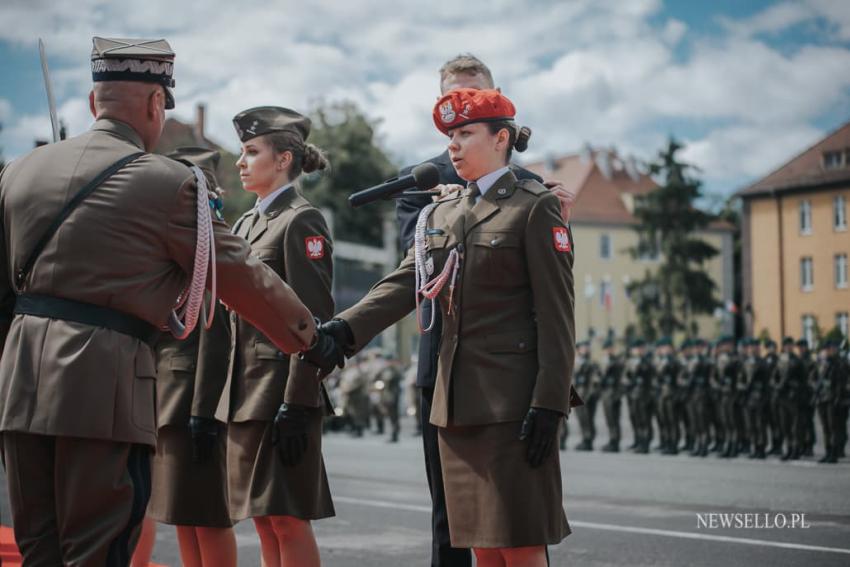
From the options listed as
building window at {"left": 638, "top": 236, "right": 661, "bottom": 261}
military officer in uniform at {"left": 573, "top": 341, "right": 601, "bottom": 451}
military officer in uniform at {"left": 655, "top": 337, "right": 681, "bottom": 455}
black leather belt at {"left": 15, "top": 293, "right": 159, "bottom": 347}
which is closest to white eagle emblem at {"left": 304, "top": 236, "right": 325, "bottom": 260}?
black leather belt at {"left": 15, "top": 293, "right": 159, "bottom": 347}

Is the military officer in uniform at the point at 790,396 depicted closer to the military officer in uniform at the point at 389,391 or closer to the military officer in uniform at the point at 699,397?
the military officer in uniform at the point at 699,397

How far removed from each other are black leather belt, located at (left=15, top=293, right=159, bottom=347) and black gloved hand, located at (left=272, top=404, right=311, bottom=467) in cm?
149

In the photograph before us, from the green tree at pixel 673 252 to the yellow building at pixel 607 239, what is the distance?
25.8 feet

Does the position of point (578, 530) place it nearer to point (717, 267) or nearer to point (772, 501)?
point (772, 501)

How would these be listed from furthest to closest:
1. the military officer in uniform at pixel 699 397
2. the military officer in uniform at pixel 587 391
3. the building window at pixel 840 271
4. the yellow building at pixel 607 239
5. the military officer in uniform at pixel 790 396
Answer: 1. the yellow building at pixel 607 239
2. the building window at pixel 840 271
3. the military officer in uniform at pixel 587 391
4. the military officer in uniform at pixel 699 397
5. the military officer in uniform at pixel 790 396

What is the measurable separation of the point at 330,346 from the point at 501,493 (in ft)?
2.84

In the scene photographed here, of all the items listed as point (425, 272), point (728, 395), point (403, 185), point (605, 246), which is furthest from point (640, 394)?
point (605, 246)

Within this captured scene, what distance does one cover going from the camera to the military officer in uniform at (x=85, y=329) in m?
3.38

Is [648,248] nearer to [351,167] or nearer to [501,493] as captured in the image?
[351,167]

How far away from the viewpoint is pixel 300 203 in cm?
534

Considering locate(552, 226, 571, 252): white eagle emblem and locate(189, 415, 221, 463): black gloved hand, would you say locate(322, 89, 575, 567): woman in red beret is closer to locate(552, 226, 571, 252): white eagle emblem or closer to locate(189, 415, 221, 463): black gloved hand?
locate(552, 226, 571, 252): white eagle emblem

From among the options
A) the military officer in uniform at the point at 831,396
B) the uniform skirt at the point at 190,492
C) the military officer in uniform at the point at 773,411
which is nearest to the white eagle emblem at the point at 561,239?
the uniform skirt at the point at 190,492

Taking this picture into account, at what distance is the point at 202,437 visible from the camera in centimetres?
529

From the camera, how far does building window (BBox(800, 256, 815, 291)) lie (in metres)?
53.1
